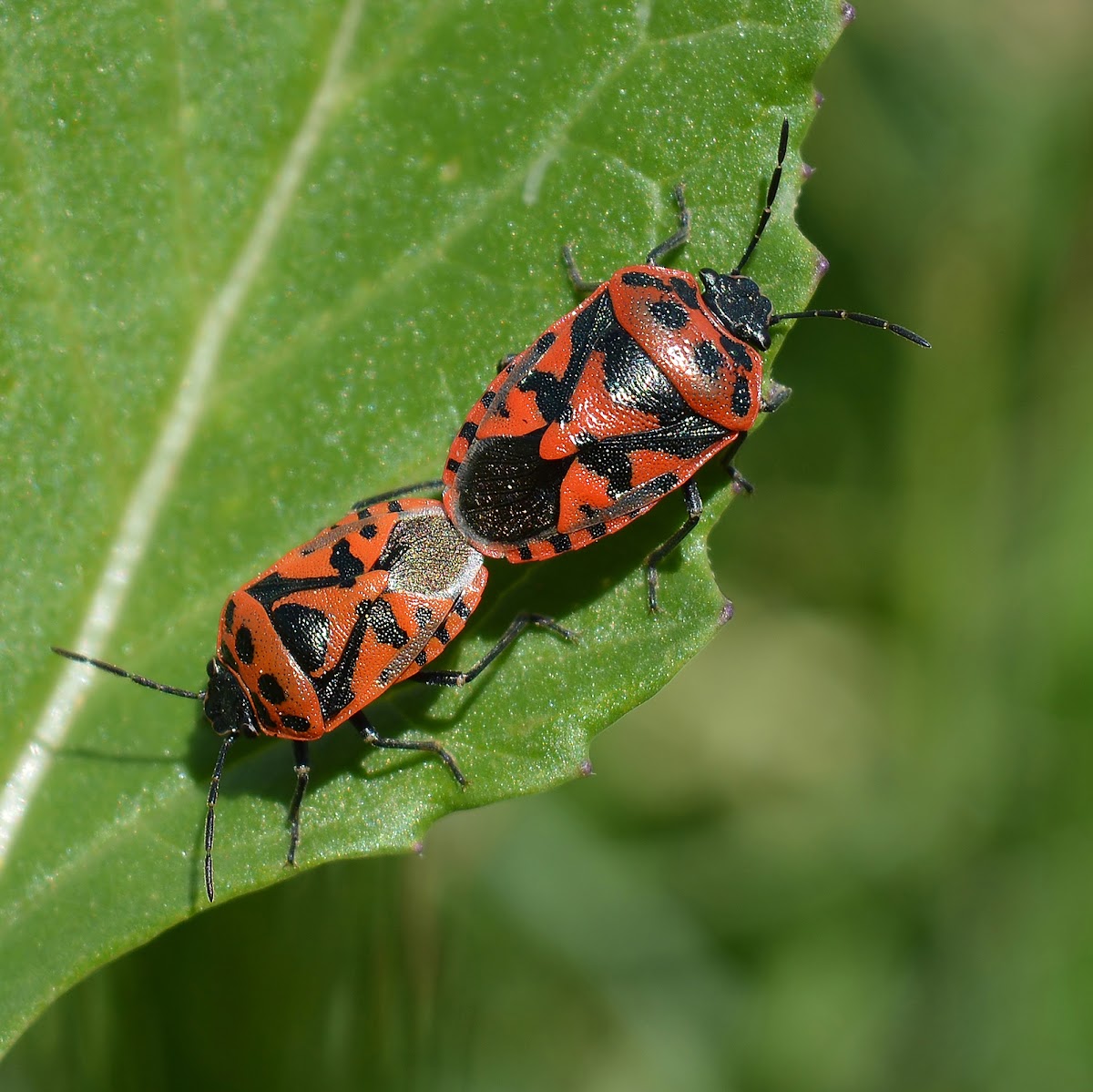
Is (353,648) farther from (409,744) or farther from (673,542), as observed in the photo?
(673,542)

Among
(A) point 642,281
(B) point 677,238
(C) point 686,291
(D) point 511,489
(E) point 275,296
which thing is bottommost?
(D) point 511,489

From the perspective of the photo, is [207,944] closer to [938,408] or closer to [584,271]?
[584,271]

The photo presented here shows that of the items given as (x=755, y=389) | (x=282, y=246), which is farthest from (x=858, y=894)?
(x=282, y=246)

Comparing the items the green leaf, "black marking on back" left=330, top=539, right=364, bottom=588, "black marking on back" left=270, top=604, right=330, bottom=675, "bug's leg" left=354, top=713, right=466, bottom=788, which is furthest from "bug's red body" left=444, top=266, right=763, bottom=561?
"bug's leg" left=354, top=713, right=466, bottom=788

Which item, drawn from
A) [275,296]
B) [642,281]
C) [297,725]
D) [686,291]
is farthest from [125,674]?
[686,291]

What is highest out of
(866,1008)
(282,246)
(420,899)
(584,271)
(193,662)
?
(282,246)

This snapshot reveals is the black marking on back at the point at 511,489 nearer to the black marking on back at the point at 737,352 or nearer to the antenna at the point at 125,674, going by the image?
the black marking on back at the point at 737,352

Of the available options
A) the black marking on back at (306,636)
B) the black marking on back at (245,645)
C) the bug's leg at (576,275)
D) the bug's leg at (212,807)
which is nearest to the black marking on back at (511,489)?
the bug's leg at (576,275)
